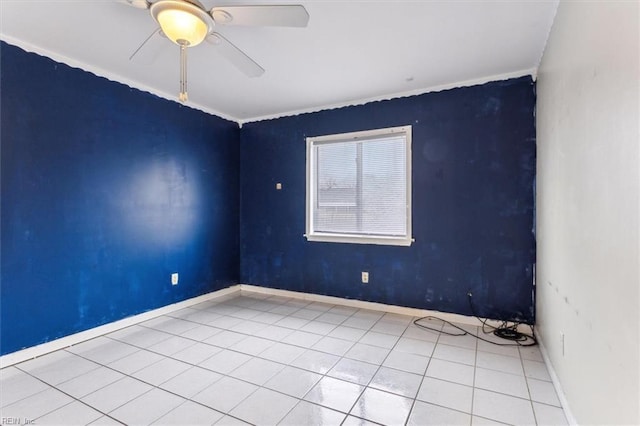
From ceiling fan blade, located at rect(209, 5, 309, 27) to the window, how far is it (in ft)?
6.82

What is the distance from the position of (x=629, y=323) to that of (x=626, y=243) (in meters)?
0.26

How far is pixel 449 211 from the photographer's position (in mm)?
3158

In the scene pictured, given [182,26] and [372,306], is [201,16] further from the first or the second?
[372,306]

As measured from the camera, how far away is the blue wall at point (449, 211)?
2.88 metres

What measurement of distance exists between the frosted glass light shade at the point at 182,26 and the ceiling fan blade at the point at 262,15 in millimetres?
103

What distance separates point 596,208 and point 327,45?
1993mm

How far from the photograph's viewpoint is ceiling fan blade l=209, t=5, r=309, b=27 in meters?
1.50

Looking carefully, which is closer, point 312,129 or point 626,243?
point 626,243

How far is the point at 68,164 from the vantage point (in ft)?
8.61

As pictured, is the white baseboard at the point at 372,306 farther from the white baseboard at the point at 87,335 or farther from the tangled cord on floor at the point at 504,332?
the white baseboard at the point at 87,335

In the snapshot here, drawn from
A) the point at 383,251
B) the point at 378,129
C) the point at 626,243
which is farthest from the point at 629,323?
the point at 378,129

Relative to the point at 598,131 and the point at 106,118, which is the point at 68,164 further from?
the point at 598,131

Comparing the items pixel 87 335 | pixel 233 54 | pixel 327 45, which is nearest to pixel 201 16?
pixel 233 54

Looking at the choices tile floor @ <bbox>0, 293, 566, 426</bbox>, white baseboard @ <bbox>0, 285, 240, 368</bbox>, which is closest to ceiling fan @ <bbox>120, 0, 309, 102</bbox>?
tile floor @ <bbox>0, 293, 566, 426</bbox>
